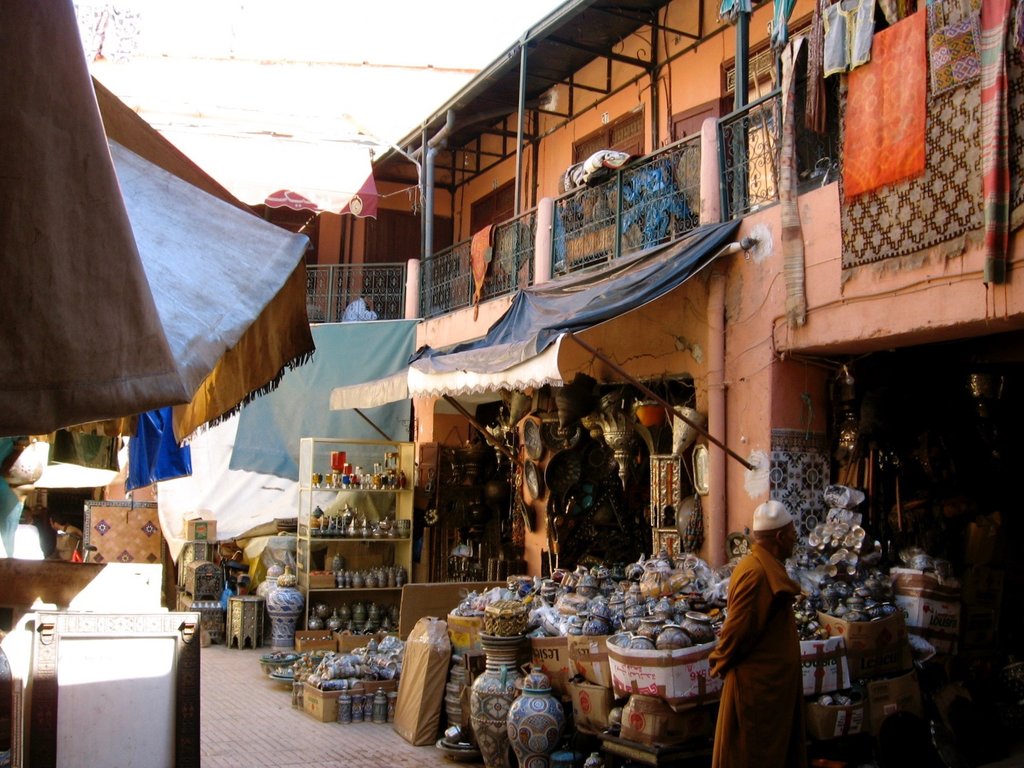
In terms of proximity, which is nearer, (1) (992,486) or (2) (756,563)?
(2) (756,563)

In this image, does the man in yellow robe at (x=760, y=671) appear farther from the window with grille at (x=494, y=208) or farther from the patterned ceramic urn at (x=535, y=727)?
the window with grille at (x=494, y=208)

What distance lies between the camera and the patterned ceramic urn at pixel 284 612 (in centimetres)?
1153

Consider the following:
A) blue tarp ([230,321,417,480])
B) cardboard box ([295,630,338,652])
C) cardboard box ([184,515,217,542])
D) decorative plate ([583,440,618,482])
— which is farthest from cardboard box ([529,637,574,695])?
blue tarp ([230,321,417,480])

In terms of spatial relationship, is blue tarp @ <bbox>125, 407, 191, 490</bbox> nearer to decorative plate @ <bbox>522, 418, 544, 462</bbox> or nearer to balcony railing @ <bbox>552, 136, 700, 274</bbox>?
decorative plate @ <bbox>522, 418, 544, 462</bbox>

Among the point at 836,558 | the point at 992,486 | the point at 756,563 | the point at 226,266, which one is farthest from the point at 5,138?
the point at 992,486

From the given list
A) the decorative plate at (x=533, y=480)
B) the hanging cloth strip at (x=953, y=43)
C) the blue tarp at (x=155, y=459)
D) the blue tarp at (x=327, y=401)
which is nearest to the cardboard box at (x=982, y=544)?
the hanging cloth strip at (x=953, y=43)

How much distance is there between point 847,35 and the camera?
22.1ft

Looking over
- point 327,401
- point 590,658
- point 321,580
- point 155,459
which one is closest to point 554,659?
point 590,658

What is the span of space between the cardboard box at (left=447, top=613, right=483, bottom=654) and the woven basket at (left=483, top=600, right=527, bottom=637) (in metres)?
0.35

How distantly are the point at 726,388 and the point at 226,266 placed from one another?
17.5 feet

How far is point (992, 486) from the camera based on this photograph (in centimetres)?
777

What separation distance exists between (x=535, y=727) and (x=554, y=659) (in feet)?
1.85

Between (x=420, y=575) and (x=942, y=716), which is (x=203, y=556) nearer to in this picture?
(x=420, y=575)

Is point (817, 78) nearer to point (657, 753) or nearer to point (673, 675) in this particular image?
point (673, 675)
